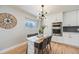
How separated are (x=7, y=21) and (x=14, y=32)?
418 mm

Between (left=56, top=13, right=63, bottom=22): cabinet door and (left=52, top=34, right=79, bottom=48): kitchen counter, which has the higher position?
(left=56, top=13, right=63, bottom=22): cabinet door

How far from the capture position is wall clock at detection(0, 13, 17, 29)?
74.2 inches

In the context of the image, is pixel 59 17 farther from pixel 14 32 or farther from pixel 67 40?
pixel 14 32

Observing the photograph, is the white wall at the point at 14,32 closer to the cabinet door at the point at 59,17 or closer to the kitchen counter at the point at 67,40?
the cabinet door at the point at 59,17

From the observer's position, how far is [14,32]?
2.19 metres

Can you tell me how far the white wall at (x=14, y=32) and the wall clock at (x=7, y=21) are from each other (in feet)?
0.31

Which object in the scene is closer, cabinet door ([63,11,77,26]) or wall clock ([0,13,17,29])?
wall clock ([0,13,17,29])

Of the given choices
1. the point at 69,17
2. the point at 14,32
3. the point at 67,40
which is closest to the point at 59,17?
the point at 69,17

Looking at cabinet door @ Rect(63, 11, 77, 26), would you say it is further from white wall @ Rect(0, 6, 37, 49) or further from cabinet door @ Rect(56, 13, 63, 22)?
white wall @ Rect(0, 6, 37, 49)

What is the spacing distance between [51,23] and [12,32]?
4.16ft

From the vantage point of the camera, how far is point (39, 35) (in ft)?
8.25

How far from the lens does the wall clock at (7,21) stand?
1885 millimetres

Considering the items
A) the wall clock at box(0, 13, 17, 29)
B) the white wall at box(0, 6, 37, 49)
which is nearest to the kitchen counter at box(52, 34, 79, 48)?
the white wall at box(0, 6, 37, 49)

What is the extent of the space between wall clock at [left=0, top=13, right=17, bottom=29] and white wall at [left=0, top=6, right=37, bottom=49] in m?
0.09
